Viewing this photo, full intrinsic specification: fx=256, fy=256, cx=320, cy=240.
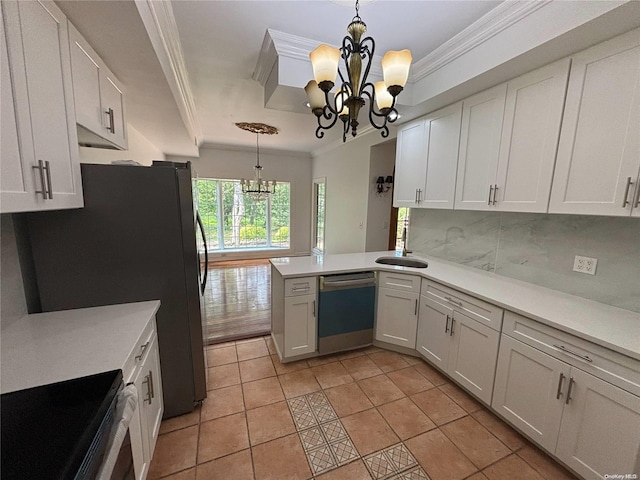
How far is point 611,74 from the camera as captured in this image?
1421 mm

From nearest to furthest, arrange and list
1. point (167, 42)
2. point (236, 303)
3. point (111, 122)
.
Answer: point (111, 122)
point (167, 42)
point (236, 303)

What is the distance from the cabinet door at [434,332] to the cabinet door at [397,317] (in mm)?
67

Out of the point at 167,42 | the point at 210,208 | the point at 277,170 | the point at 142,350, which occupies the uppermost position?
the point at 167,42

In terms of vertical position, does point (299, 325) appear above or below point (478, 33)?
below

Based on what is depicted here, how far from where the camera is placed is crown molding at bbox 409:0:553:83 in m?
1.57

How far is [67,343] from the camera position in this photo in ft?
3.81

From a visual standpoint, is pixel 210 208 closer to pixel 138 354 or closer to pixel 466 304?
pixel 138 354

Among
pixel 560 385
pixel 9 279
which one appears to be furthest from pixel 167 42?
pixel 560 385

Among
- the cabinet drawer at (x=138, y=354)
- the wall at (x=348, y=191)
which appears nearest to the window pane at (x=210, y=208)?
the wall at (x=348, y=191)

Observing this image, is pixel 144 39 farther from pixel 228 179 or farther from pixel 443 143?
pixel 228 179

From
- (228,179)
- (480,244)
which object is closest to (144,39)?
(480,244)

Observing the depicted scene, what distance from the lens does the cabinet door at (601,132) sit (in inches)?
53.4

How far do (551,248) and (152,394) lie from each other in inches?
114

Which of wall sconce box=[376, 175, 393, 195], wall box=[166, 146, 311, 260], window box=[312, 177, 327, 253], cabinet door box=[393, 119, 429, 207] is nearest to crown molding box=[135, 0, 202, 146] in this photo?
cabinet door box=[393, 119, 429, 207]
